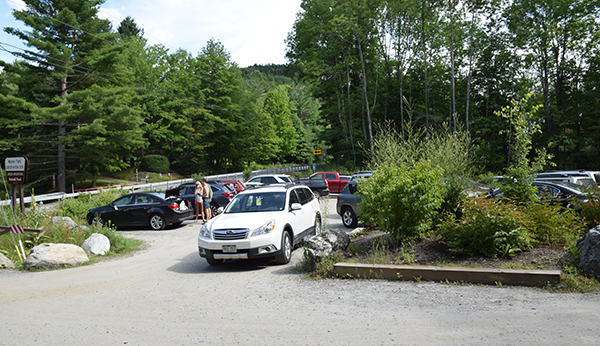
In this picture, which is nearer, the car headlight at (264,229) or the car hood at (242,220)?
the car headlight at (264,229)

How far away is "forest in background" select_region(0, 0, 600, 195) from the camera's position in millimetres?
32281

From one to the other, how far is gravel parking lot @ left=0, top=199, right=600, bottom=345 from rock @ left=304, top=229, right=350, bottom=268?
0.57 m

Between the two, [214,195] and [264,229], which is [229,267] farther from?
[214,195]

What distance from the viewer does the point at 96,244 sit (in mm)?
11586

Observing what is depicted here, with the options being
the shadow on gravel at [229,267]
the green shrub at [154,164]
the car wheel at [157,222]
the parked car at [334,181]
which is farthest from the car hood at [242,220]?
the green shrub at [154,164]

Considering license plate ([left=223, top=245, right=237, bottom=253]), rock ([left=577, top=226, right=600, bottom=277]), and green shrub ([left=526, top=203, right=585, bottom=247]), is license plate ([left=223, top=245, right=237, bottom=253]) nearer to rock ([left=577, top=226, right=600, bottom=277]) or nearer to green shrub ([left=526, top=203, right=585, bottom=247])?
green shrub ([left=526, top=203, right=585, bottom=247])

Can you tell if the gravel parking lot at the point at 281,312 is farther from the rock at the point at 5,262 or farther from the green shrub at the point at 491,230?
the rock at the point at 5,262

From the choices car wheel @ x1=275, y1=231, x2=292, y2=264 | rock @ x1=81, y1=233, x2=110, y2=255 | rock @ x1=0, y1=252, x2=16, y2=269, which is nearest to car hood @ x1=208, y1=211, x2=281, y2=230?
car wheel @ x1=275, y1=231, x2=292, y2=264

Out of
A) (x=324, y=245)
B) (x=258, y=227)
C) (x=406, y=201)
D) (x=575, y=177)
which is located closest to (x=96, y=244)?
(x=258, y=227)

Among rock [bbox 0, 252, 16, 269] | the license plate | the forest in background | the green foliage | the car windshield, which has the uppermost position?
the forest in background

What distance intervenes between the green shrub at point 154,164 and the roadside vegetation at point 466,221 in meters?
42.3

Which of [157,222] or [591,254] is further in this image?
[157,222]

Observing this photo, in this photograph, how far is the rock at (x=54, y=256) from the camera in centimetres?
1005

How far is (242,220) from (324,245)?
203cm
